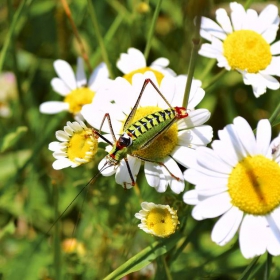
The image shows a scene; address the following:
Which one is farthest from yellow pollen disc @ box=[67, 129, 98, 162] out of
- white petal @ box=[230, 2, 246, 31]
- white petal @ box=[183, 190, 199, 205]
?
white petal @ box=[230, 2, 246, 31]

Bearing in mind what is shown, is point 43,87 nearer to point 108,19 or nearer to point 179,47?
point 108,19

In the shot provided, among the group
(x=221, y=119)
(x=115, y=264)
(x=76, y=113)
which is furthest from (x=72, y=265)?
(x=221, y=119)

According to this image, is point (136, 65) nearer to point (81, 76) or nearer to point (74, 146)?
point (81, 76)

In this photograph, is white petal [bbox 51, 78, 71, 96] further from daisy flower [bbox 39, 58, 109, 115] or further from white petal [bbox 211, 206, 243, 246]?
white petal [bbox 211, 206, 243, 246]

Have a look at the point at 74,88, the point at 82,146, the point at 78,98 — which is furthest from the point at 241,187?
the point at 74,88

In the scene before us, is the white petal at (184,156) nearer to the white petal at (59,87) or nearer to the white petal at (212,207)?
the white petal at (212,207)

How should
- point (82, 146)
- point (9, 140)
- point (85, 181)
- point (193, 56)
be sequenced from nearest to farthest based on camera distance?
1. point (193, 56)
2. point (82, 146)
3. point (85, 181)
4. point (9, 140)
